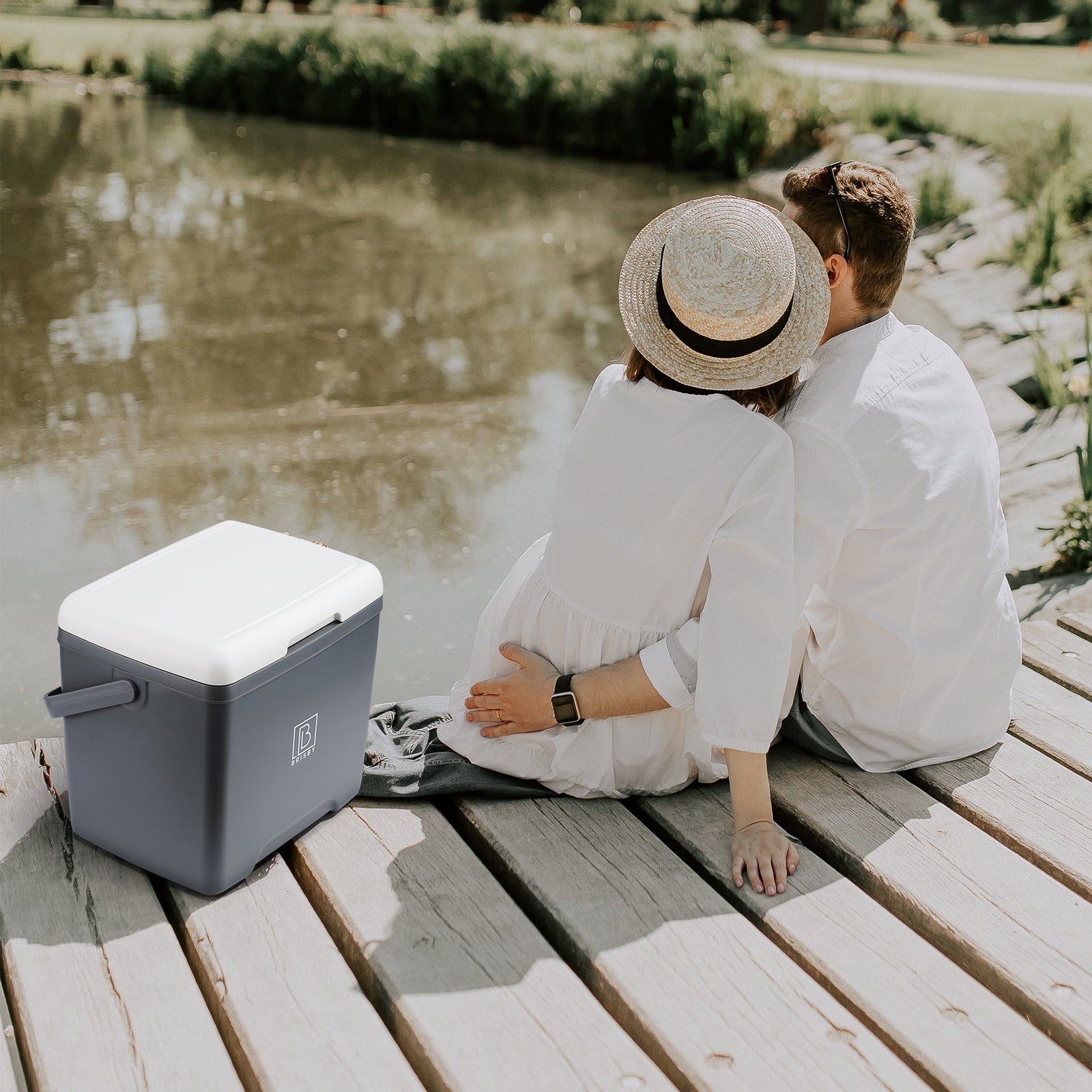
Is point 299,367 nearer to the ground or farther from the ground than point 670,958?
nearer to the ground

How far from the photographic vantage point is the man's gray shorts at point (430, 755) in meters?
2.03

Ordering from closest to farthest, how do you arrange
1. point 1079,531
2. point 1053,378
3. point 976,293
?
point 1079,531 → point 1053,378 → point 976,293

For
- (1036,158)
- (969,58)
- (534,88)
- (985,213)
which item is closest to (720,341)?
(985,213)

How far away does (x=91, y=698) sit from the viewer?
1.66 meters

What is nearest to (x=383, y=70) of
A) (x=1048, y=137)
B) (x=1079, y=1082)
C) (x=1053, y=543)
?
(x=1048, y=137)

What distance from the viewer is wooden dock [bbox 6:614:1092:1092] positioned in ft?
4.91

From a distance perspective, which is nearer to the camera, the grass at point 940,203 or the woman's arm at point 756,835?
the woman's arm at point 756,835

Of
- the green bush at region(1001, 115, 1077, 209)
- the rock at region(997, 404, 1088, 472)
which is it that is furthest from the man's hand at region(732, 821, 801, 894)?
the green bush at region(1001, 115, 1077, 209)

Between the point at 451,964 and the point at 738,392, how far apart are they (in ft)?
3.19

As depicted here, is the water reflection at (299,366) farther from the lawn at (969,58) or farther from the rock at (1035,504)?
the lawn at (969,58)

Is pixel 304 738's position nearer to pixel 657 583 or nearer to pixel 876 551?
pixel 657 583

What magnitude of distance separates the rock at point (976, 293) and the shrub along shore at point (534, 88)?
12.0 ft

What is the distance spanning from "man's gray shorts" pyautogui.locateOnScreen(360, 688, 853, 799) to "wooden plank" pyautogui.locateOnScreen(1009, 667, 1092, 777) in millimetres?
404

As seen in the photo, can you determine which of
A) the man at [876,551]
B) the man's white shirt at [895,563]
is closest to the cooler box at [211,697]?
the man at [876,551]
